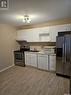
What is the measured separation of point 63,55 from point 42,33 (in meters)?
1.72

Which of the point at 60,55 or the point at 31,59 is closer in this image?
the point at 60,55

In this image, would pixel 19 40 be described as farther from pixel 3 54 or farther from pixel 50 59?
pixel 50 59

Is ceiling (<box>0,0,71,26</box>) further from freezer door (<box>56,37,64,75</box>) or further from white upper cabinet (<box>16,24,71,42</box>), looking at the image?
freezer door (<box>56,37,64,75</box>)

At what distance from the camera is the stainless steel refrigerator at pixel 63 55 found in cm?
372

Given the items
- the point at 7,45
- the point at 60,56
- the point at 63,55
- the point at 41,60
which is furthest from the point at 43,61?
the point at 7,45

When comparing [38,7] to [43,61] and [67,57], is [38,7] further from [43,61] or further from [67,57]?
[43,61]

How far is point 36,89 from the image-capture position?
2980 mm

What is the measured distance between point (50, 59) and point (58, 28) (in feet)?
4.86

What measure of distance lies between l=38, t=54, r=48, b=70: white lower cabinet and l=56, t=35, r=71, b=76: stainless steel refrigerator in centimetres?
69

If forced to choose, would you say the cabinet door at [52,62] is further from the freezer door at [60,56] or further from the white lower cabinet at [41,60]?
the freezer door at [60,56]

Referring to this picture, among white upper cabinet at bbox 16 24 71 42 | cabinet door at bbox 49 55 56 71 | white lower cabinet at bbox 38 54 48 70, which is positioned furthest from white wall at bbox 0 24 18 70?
cabinet door at bbox 49 55 56 71

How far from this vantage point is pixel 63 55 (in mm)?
3834

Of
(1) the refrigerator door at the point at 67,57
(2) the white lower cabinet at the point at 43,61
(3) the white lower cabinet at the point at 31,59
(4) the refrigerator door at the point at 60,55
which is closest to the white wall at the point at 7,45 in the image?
(3) the white lower cabinet at the point at 31,59

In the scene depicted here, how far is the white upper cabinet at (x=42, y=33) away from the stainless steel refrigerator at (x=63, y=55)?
0.59 meters
